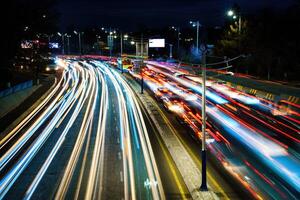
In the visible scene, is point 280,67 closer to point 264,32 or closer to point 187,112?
point 264,32

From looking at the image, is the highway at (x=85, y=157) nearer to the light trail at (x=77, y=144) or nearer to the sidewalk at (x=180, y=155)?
the light trail at (x=77, y=144)

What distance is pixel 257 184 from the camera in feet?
66.3

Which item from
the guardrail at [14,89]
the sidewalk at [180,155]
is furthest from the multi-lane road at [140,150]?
the guardrail at [14,89]

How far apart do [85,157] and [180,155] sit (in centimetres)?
589

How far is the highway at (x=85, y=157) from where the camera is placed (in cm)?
2030

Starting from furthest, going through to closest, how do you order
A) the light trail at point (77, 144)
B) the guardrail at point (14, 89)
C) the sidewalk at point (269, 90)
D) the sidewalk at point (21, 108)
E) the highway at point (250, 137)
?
the guardrail at point (14, 89) < the sidewalk at point (269, 90) < the sidewalk at point (21, 108) < the light trail at point (77, 144) < the highway at point (250, 137)

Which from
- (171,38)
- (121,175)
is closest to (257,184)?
(121,175)

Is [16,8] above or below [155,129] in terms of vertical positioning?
above

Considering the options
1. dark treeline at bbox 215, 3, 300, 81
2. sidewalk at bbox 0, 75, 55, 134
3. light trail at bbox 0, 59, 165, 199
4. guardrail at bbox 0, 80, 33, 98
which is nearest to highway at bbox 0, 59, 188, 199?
light trail at bbox 0, 59, 165, 199

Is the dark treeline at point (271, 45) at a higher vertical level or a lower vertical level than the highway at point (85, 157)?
higher

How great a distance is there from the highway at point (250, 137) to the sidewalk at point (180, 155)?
148 cm

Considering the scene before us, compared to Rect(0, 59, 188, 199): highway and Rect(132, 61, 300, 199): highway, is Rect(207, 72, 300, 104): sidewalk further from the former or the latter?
Rect(0, 59, 188, 199): highway

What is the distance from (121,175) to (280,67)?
5254 centimetres

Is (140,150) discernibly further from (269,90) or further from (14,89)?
(269,90)
